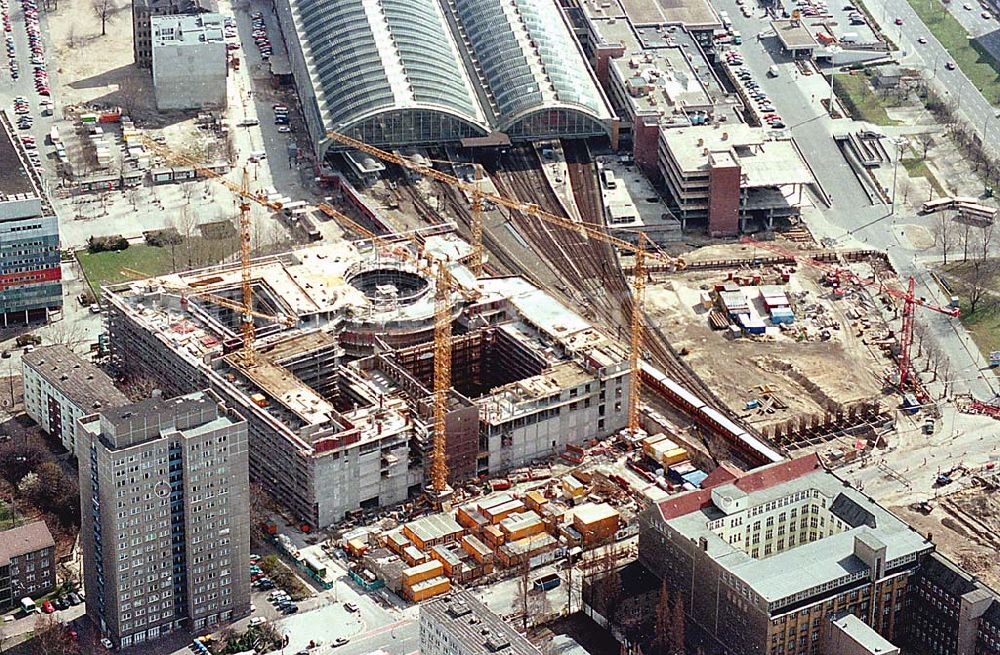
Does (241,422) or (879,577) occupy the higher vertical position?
(241,422)

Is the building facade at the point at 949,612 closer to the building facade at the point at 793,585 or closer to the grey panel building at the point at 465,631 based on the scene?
the building facade at the point at 793,585

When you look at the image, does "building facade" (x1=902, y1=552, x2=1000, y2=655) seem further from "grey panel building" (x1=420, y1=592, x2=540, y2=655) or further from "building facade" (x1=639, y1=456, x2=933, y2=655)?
"grey panel building" (x1=420, y1=592, x2=540, y2=655)

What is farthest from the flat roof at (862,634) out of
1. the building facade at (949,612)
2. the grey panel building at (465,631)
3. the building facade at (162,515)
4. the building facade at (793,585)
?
the building facade at (162,515)

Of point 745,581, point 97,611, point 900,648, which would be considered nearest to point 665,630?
point 745,581

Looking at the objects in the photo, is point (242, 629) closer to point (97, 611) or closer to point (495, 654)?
point (97, 611)

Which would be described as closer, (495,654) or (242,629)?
(495,654)
